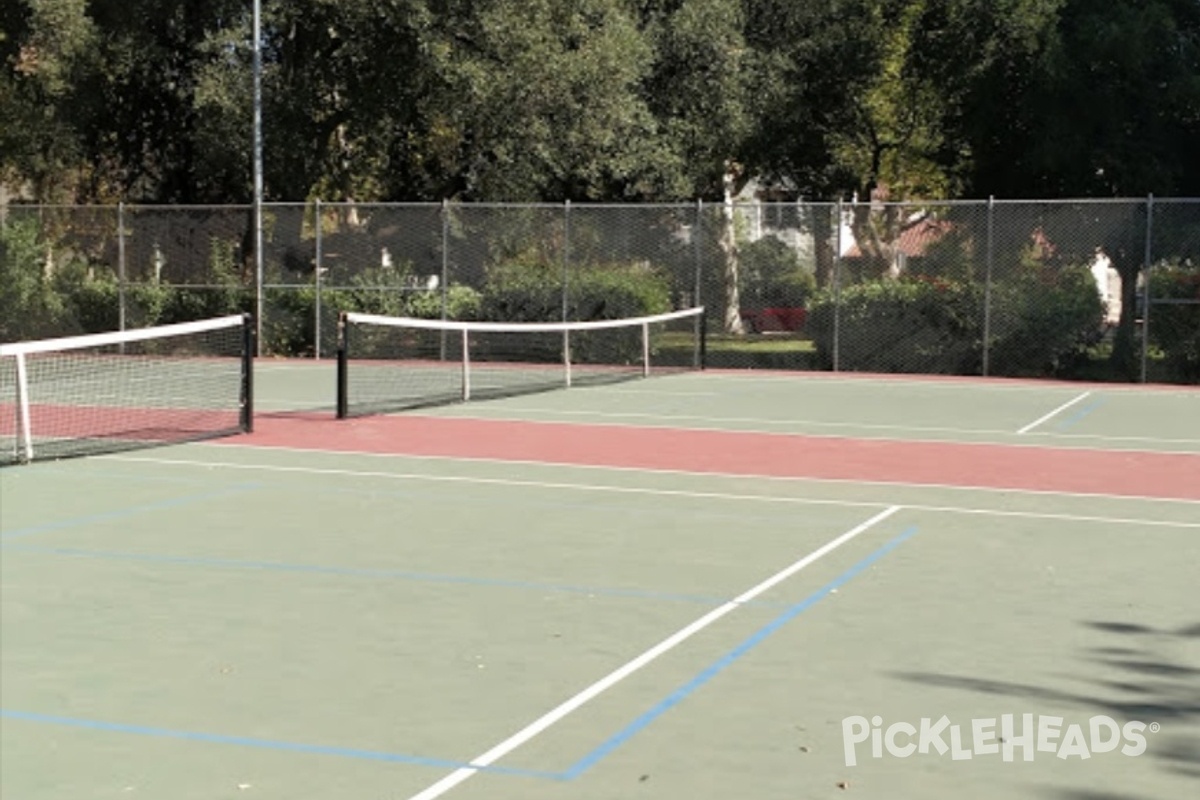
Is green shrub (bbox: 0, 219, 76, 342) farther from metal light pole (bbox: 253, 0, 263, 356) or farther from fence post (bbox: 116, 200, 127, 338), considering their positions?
metal light pole (bbox: 253, 0, 263, 356)

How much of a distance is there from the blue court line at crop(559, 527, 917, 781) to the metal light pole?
739 inches

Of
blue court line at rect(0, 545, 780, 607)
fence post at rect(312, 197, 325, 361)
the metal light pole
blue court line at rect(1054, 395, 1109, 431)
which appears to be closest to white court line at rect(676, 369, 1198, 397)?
blue court line at rect(1054, 395, 1109, 431)

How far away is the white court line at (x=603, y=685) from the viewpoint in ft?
→ 15.3

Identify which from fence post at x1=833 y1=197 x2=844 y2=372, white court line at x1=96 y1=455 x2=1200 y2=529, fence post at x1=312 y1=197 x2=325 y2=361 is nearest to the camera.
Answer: white court line at x1=96 y1=455 x2=1200 y2=529

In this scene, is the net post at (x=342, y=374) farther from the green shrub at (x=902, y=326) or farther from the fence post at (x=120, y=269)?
the fence post at (x=120, y=269)

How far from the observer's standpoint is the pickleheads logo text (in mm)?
4949

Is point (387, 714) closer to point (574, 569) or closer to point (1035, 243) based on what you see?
point (574, 569)

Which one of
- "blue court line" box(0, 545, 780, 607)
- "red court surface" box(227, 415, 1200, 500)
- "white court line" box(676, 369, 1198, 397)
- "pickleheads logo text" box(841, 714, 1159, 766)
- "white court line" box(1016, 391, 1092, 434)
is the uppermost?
"white court line" box(676, 369, 1198, 397)

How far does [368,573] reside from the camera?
7918mm

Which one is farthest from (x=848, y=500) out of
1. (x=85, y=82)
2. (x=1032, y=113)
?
(x=85, y=82)

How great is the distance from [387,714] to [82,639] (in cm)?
179

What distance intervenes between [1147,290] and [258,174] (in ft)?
47.5

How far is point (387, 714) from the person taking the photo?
210 inches

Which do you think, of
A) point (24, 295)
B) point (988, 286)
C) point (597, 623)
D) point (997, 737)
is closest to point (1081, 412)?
point (988, 286)
